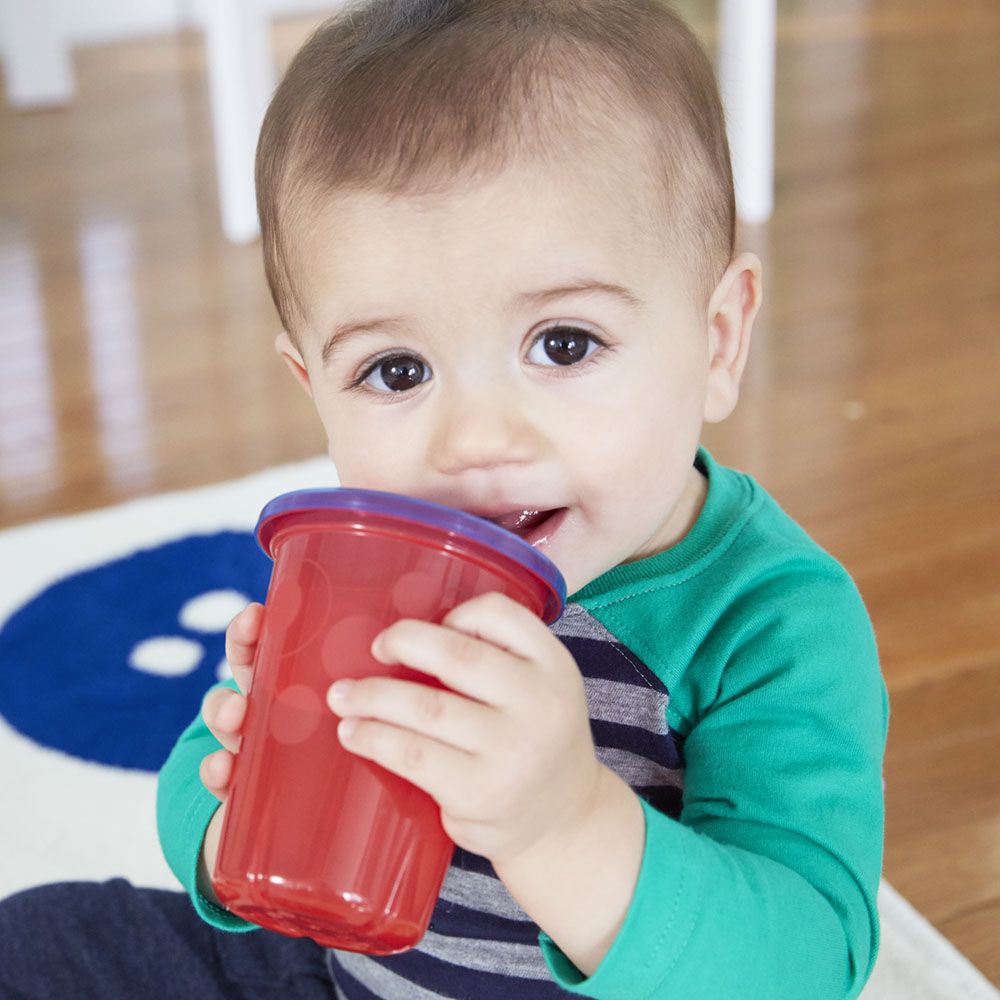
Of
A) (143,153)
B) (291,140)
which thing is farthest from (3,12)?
(291,140)

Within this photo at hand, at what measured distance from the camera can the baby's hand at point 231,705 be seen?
2.16 ft

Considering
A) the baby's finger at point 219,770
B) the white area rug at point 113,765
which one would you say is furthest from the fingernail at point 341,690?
the white area rug at point 113,765

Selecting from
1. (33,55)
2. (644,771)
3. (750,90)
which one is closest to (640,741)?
(644,771)

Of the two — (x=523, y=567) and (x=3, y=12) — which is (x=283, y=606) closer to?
(x=523, y=567)

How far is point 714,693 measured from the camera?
76 centimetres

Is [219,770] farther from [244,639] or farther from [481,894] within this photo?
[481,894]

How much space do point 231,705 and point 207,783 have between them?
0.06 metres

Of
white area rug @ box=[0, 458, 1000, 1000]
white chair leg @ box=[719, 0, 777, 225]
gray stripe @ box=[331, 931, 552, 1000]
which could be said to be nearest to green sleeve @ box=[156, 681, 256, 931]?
gray stripe @ box=[331, 931, 552, 1000]

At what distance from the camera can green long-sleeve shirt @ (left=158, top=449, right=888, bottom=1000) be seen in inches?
25.6

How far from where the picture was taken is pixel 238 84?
2.42 metres

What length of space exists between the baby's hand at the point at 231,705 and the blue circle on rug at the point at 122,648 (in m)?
0.63

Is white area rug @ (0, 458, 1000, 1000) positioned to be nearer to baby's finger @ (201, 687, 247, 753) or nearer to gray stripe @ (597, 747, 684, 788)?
gray stripe @ (597, 747, 684, 788)

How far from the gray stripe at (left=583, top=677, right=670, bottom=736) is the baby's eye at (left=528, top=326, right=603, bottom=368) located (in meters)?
0.17

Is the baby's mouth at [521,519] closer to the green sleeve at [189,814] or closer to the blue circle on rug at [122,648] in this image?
the green sleeve at [189,814]
